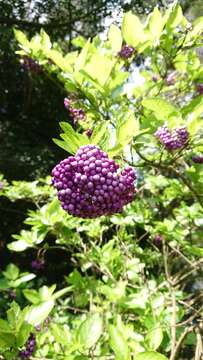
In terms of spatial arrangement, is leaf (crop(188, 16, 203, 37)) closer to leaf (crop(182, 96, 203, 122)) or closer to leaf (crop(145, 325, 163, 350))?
leaf (crop(182, 96, 203, 122))

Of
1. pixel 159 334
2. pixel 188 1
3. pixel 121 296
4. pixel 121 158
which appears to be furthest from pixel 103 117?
pixel 188 1

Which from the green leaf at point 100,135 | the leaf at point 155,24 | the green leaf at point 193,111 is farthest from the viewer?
the leaf at point 155,24

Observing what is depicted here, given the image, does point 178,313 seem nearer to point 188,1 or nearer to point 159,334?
point 159,334

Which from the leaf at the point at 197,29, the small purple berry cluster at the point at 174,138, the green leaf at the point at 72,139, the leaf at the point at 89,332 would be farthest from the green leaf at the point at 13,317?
the leaf at the point at 197,29

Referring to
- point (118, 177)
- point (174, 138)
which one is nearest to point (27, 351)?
point (118, 177)

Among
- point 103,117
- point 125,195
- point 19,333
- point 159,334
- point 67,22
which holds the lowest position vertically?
point 159,334

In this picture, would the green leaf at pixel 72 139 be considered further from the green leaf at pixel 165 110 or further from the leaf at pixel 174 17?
the leaf at pixel 174 17

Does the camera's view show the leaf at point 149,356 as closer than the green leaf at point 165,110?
Yes
